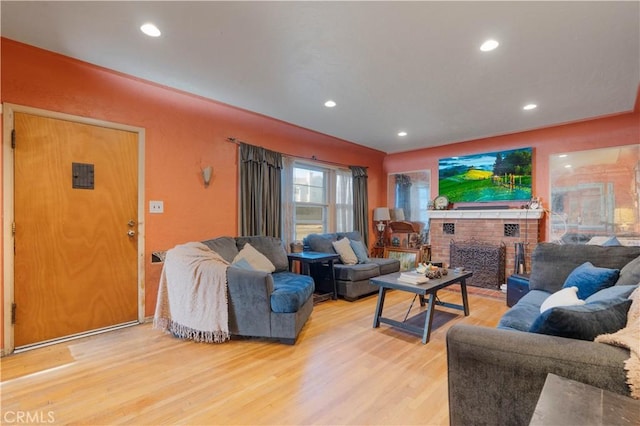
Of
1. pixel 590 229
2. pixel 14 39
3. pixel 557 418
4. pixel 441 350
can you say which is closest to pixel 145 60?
pixel 14 39

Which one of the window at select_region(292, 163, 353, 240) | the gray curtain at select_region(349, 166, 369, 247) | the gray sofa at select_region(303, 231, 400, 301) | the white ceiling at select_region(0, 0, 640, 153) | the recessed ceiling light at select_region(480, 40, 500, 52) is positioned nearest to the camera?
the white ceiling at select_region(0, 0, 640, 153)

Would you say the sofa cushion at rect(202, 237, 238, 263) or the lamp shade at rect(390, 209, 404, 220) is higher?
the lamp shade at rect(390, 209, 404, 220)

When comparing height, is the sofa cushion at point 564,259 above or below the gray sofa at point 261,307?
above

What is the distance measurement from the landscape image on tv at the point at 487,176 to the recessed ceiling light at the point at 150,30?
15.7 feet

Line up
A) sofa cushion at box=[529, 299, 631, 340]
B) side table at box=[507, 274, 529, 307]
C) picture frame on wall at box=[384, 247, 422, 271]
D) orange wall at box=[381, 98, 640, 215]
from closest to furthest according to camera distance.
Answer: sofa cushion at box=[529, 299, 631, 340] → side table at box=[507, 274, 529, 307] → orange wall at box=[381, 98, 640, 215] → picture frame on wall at box=[384, 247, 422, 271]

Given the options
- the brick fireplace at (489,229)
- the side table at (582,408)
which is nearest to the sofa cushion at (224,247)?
the side table at (582,408)

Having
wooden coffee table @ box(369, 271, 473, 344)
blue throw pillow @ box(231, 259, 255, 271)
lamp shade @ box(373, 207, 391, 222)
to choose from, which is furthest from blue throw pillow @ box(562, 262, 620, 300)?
lamp shade @ box(373, 207, 391, 222)

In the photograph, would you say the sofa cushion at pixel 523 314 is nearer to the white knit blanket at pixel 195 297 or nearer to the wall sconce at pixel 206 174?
the white knit blanket at pixel 195 297

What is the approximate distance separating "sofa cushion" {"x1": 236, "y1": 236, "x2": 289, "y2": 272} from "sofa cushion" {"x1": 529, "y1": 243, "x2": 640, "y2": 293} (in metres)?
2.78

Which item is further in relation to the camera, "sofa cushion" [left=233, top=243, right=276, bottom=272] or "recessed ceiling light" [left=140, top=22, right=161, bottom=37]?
"sofa cushion" [left=233, top=243, right=276, bottom=272]

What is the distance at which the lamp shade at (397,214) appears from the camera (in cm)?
595

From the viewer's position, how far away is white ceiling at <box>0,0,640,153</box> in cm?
198

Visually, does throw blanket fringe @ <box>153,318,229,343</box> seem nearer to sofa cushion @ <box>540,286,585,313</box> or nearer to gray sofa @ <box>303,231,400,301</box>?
gray sofa @ <box>303,231,400,301</box>

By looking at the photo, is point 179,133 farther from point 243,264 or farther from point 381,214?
point 381,214
